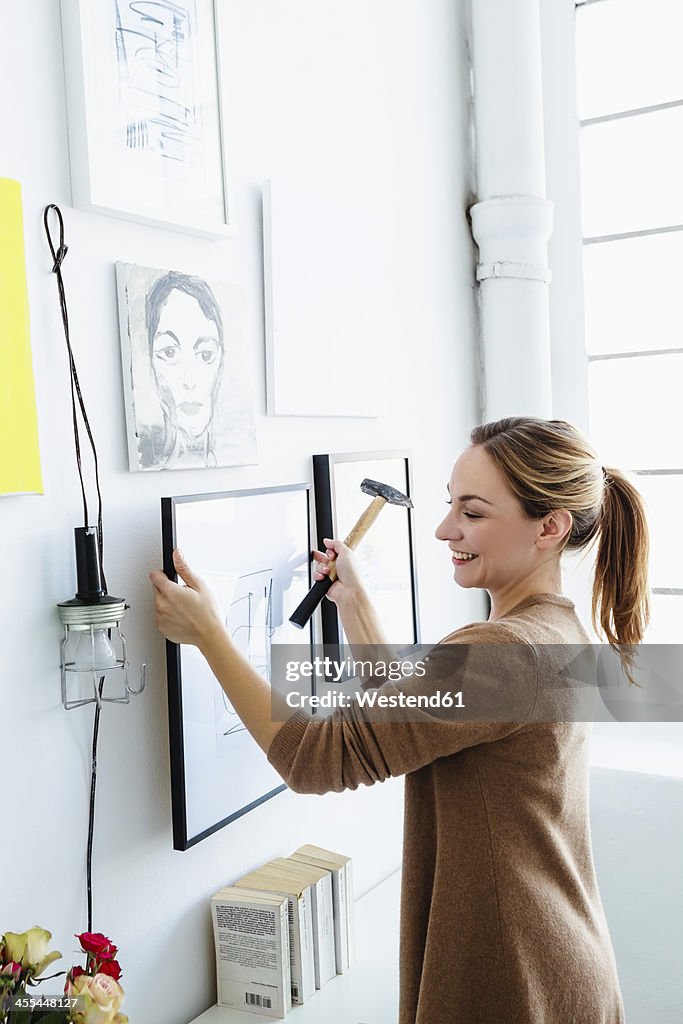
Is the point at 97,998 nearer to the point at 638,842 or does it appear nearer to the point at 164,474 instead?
the point at 164,474

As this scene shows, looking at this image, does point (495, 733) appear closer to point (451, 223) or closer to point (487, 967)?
point (487, 967)

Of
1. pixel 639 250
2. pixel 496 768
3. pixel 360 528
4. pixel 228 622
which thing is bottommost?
pixel 496 768

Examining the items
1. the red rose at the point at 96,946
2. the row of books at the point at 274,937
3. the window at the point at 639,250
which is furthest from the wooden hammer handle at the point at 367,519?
the window at the point at 639,250

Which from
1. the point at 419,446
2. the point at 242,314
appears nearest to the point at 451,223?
the point at 419,446

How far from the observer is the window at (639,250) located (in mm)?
1880

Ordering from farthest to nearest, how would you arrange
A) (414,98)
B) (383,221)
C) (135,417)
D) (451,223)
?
1. (451,223)
2. (414,98)
3. (383,221)
4. (135,417)

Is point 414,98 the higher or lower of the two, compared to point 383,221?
higher

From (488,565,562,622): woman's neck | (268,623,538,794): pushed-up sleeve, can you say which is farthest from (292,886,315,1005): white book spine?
(488,565,562,622): woman's neck

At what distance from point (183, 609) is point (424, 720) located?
1.00 feet

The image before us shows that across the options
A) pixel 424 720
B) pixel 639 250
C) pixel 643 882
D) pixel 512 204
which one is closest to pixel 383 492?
pixel 424 720

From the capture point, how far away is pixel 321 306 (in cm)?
141

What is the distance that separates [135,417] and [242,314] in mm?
254

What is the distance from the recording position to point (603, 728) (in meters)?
1.96

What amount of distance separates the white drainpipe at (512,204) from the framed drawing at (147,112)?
0.83 meters
